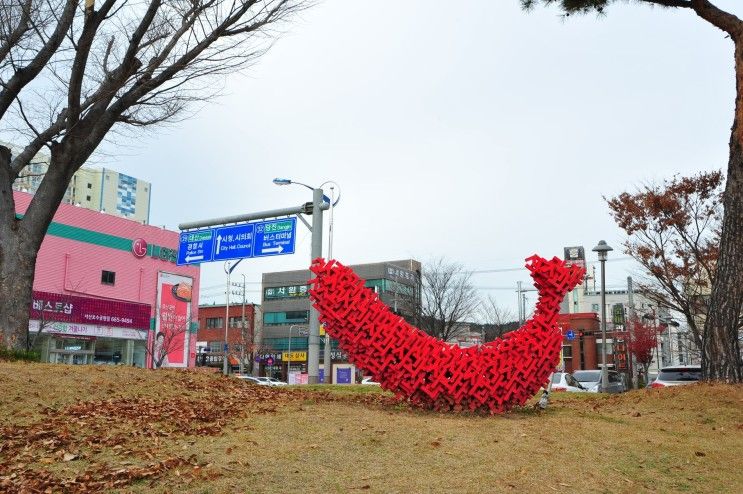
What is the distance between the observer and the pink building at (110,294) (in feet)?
96.4

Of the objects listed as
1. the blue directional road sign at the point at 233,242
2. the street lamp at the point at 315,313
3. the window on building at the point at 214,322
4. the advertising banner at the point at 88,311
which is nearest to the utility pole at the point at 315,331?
the street lamp at the point at 315,313

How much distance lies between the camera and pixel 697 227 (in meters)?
20.2

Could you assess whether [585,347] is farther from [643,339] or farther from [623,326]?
[623,326]

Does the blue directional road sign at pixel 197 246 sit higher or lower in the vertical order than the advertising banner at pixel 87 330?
higher

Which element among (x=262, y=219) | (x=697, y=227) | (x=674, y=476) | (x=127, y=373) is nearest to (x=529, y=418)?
(x=674, y=476)

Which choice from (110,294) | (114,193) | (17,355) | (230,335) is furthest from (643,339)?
(114,193)

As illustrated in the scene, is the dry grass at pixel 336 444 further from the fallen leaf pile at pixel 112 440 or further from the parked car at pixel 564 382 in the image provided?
the parked car at pixel 564 382

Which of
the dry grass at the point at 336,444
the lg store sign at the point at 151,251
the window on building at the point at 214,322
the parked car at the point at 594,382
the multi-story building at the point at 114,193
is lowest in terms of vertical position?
the parked car at the point at 594,382

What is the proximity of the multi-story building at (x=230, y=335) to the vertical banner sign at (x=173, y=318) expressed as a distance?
25777 millimetres

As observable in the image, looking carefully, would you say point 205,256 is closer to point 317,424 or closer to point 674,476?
point 317,424

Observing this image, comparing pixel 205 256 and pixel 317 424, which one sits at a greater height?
pixel 205 256

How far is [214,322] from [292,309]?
9373 millimetres

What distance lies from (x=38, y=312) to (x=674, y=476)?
28.4m

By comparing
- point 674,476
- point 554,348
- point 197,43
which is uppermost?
point 197,43
